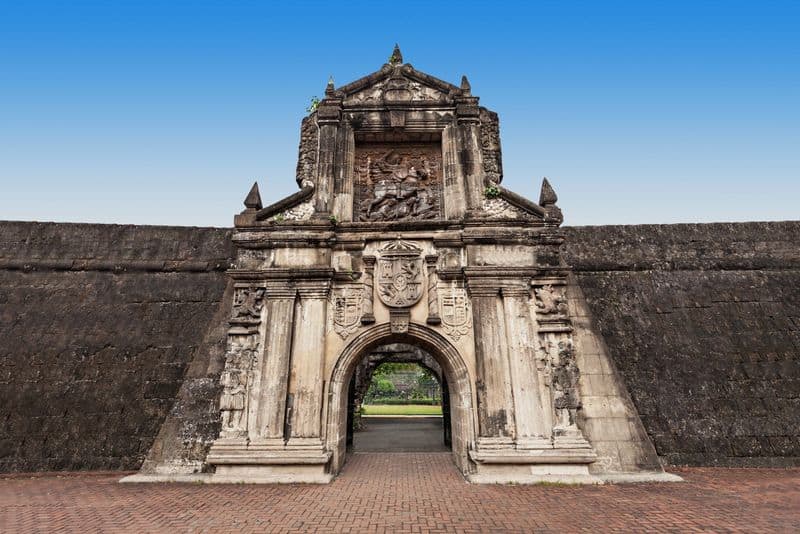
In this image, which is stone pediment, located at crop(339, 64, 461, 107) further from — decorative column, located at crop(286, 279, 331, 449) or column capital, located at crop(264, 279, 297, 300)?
decorative column, located at crop(286, 279, 331, 449)

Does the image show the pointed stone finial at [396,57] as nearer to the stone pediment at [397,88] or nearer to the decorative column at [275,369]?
the stone pediment at [397,88]

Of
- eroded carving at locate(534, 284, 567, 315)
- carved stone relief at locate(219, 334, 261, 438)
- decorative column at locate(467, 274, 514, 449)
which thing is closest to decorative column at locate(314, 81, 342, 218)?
carved stone relief at locate(219, 334, 261, 438)

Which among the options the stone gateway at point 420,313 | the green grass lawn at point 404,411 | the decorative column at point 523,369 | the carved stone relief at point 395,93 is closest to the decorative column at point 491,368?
the stone gateway at point 420,313

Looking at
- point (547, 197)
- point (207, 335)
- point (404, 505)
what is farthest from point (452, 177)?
point (404, 505)

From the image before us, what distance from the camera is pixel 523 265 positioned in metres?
9.51

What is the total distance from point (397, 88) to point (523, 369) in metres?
7.92

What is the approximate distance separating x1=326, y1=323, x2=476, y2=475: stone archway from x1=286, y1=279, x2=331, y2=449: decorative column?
399mm

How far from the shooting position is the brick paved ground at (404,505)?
5723 millimetres

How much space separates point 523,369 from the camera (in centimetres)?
881

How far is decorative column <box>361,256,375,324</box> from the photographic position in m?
9.25

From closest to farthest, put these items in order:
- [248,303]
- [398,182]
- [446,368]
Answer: [248,303], [446,368], [398,182]

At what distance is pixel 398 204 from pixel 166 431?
24.4 feet

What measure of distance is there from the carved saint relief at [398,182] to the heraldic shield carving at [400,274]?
1.13 m

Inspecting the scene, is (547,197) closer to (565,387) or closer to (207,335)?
(565,387)
